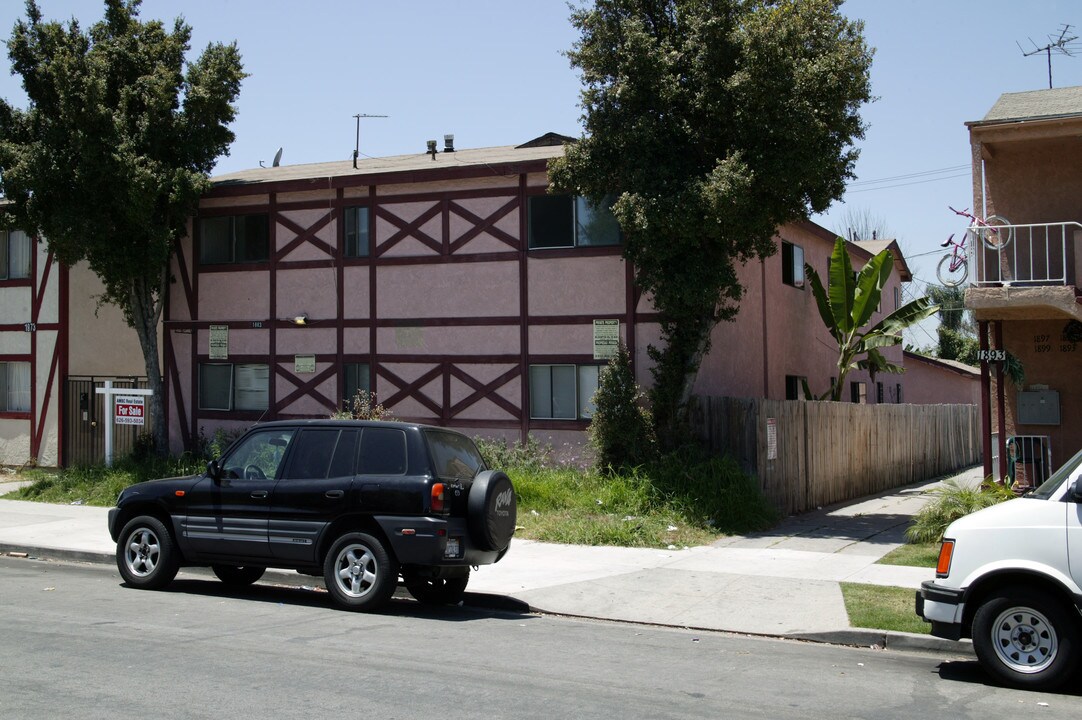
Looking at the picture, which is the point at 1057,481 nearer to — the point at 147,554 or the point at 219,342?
the point at 147,554

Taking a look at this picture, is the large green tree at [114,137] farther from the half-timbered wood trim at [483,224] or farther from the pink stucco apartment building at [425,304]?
the half-timbered wood trim at [483,224]

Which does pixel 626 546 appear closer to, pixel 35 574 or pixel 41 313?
pixel 35 574

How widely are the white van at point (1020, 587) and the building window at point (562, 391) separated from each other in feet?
34.6

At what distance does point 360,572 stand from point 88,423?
15194 millimetres

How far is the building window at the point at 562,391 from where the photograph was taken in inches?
713

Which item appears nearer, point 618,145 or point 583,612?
point 583,612

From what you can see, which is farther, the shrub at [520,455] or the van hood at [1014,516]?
the shrub at [520,455]

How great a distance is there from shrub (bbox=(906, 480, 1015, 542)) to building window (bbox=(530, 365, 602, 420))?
592 centimetres

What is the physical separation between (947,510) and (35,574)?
1143 centimetres

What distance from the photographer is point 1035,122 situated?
14102 millimetres

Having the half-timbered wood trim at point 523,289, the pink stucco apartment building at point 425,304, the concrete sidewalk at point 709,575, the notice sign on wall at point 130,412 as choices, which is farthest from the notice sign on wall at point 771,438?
the notice sign on wall at point 130,412

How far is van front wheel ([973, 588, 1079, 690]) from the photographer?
7.19 m

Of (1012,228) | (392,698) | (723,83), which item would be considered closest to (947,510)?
(1012,228)

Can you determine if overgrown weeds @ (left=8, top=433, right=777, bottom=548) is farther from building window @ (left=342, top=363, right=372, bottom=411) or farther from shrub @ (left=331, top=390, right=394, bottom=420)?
building window @ (left=342, top=363, right=372, bottom=411)
